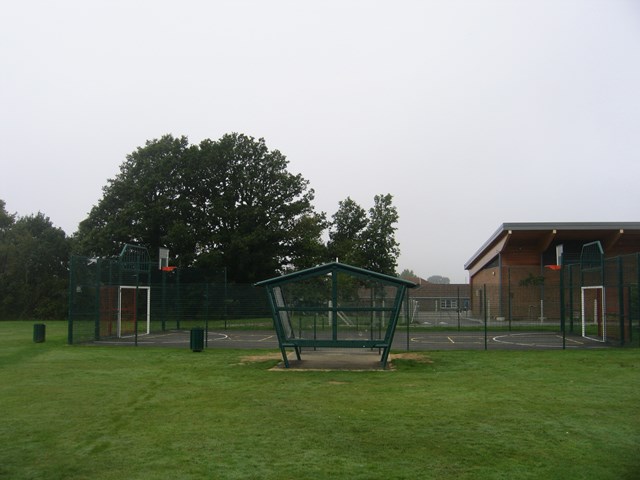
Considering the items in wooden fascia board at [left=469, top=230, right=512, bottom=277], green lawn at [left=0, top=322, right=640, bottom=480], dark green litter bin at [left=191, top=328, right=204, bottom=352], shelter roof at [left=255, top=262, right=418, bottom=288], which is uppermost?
wooden fascia board at [left=469, top=230, right=512, bottom=277]

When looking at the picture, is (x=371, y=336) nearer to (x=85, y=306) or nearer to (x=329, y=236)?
(x=85, y=306)

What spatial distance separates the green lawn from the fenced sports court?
13.4ft

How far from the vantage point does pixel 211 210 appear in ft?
153

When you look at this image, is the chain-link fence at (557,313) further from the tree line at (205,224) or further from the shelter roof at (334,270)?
the tree line at (205,224)

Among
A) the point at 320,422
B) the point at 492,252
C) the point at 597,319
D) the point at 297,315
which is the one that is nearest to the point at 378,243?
the point at 492,252

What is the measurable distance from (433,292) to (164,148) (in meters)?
32.8

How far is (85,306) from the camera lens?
2331 centimetres

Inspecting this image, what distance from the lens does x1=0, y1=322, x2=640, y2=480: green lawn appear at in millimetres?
6812

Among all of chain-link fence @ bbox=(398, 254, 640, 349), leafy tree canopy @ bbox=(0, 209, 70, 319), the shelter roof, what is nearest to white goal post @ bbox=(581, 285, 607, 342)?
chain-link fence @ bbox=(398, 254, 640, 349)

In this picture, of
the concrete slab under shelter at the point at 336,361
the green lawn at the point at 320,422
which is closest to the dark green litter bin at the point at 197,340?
the concrete slab under shelter at the point at 336,361

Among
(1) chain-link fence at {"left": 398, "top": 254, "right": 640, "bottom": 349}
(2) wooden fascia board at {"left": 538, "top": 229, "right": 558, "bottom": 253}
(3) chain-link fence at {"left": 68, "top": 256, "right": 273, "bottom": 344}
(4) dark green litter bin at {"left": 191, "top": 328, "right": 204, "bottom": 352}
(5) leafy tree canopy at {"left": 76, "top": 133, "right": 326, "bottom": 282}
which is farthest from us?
(5) leafy tree canopy at {"left": 76, "top": 133, "right": 326, "bottom": 282}

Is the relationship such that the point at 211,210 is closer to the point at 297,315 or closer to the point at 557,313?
the point at 557,313

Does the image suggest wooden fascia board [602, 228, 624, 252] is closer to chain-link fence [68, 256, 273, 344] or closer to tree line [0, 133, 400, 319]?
tree line [0, 133, 400, 319]

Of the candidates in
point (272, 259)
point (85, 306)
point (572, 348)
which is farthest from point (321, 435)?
point (272, 259)
